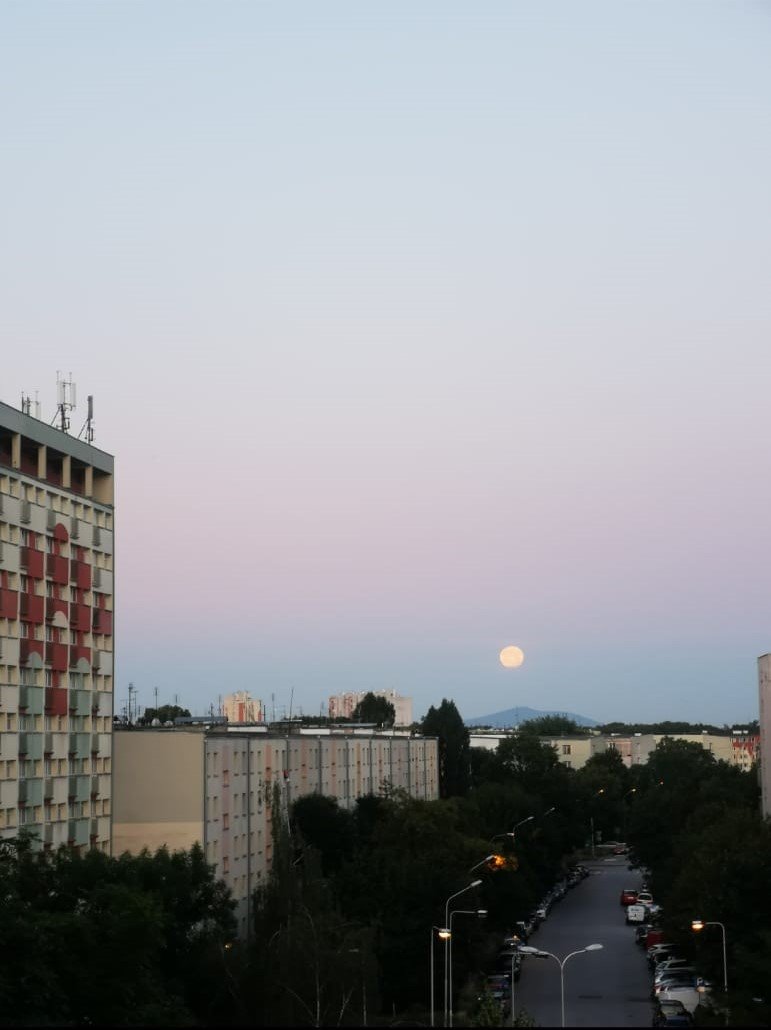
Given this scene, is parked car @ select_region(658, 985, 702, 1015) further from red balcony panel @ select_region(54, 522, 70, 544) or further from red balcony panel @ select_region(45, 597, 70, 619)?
red balcony panel @ select_region(54, 522, 70, 544)

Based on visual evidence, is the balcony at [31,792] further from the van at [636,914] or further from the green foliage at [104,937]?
the van at [636,914]

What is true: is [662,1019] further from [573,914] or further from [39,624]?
[573,914]

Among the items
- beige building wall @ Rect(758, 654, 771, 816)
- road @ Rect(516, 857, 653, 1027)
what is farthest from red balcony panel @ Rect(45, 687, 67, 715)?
beige building wall @ Rect(758, 654, 771, 816)

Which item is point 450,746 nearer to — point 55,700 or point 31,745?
point 55,700

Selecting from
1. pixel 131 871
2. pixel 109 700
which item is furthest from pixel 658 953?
pixel 131 871

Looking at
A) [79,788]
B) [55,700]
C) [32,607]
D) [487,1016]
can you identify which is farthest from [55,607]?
[487,1016]

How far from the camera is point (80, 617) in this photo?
2446 inches

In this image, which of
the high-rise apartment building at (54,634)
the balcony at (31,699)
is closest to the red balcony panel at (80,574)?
the high-rise apartment building at (54,634)

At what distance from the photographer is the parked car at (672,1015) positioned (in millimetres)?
52906

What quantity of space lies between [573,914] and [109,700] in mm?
43694

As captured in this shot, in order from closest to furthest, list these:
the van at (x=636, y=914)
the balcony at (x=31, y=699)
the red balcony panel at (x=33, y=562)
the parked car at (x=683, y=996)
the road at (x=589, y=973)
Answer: the balcony at (x=31, y=699), the road at (x=589, y=973), the parked car at (x=683, y=996), the red balcony panel at (x=33, y=562), the van at (x=636, y=914)

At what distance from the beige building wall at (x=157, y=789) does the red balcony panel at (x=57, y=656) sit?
5244 millimetres

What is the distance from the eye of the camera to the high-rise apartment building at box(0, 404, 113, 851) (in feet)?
181

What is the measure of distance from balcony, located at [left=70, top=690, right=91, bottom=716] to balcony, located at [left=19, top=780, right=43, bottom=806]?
15.6ft
